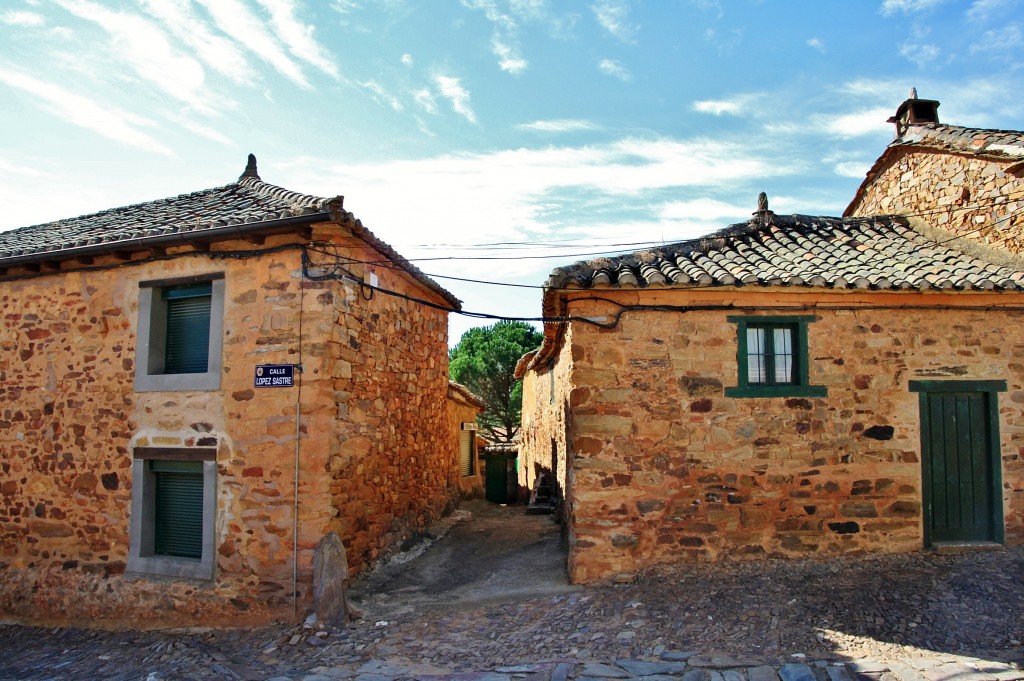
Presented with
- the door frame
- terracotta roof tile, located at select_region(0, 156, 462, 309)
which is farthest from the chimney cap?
the door frame

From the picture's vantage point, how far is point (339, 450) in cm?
778

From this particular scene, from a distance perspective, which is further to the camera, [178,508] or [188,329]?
[188,329]

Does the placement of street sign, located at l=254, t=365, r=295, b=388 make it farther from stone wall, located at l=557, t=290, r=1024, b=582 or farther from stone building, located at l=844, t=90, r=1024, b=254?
stone building, located at l=844, t=90, r=1024, b=254

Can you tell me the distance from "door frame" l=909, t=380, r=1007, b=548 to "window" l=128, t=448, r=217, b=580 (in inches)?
327

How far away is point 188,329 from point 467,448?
26.2ft

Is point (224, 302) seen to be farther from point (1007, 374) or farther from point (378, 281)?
point (1007, 374)

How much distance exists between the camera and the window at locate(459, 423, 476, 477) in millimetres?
14734

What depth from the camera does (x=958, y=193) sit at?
975cm

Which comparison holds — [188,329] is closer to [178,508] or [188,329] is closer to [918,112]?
[178,508]

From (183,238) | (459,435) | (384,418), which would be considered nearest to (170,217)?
(183,238)

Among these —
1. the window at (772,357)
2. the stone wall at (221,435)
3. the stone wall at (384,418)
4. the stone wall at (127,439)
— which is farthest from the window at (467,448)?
the window at (772,357)

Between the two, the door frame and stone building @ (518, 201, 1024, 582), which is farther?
the door frame

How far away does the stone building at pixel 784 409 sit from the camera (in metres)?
7.58

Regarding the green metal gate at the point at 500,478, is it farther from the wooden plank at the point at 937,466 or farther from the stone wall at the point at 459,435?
the wooden plank at the point at 937,466
